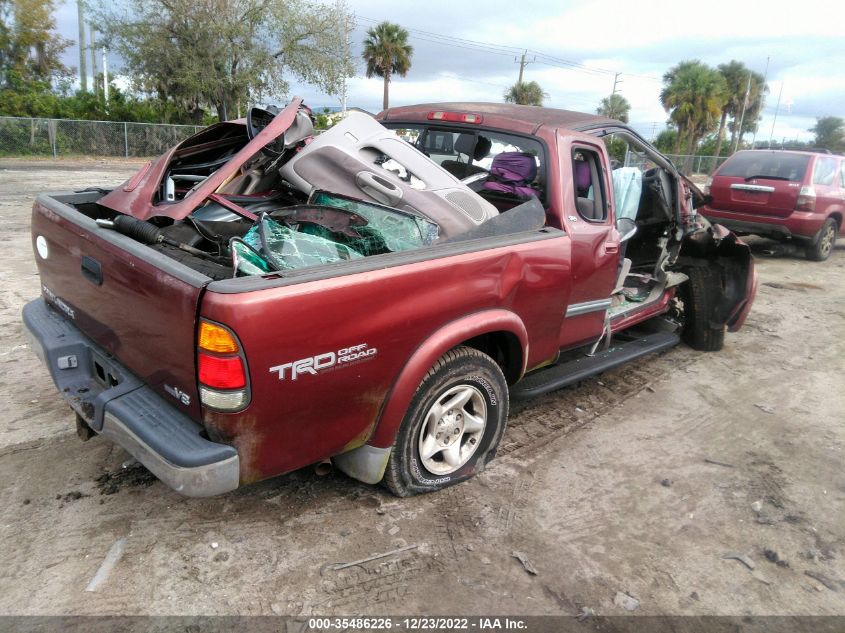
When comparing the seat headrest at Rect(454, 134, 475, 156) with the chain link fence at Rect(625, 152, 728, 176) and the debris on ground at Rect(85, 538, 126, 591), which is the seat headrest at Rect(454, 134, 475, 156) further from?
the chain link fence at Rect(625, 152, 728, 176)

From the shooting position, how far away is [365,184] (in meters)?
3.38

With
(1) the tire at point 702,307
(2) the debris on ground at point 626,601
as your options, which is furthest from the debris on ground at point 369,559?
(1) the tire at point 702,307

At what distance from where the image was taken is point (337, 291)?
234cm

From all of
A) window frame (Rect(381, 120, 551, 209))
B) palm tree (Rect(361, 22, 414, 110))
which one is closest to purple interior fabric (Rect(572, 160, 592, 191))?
window frame (Rect(381, 120, 551, 209))

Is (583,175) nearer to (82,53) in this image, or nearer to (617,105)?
(82,53)

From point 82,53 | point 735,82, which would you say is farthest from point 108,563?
point 735,82

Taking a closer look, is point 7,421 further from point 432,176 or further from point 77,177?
point 77,177

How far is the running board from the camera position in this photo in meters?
3.74

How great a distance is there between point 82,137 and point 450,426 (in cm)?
2642

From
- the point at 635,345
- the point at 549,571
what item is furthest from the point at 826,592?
the point at 635,345

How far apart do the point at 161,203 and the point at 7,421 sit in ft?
5.53

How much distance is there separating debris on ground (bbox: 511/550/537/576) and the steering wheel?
2498mm

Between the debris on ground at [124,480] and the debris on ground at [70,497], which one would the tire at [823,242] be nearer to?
the debris on ground at [124,480]

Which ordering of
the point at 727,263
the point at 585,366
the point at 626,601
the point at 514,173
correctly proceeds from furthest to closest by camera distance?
the point at 727,263 < the point at 585,366 < the point at 514,173 < the point at 626,601
